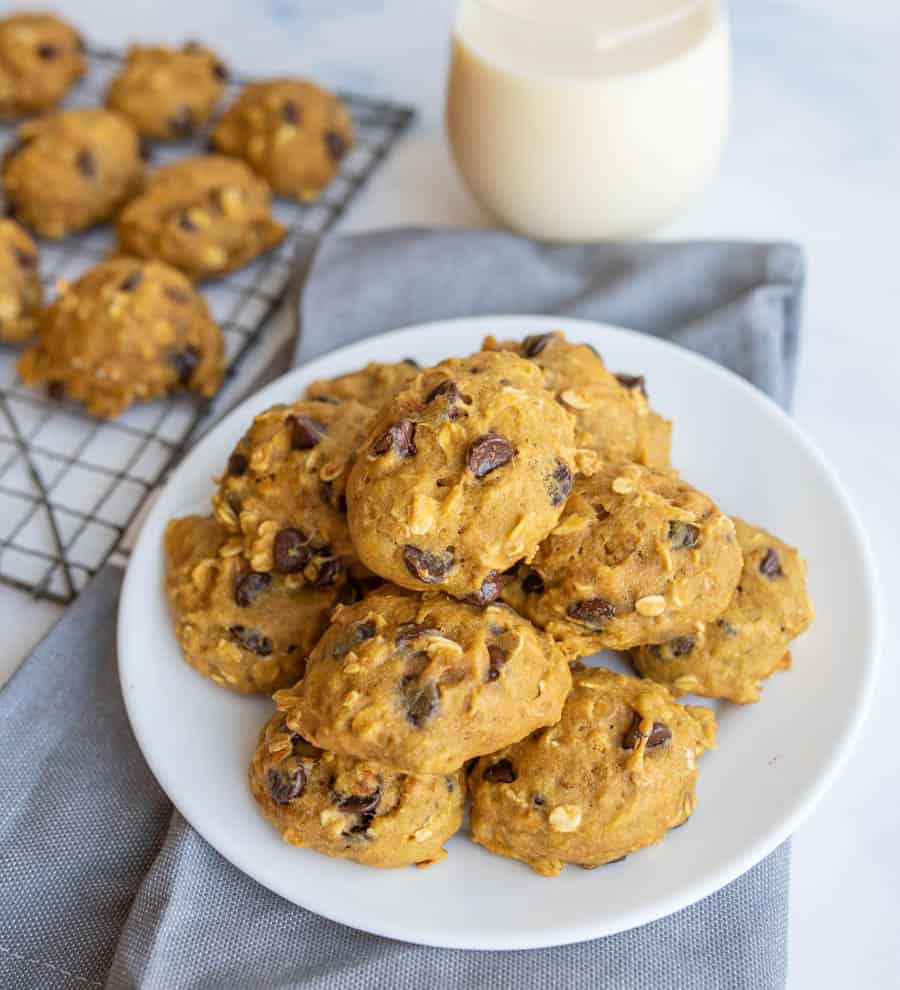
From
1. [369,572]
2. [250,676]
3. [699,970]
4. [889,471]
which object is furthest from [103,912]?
[889,471]

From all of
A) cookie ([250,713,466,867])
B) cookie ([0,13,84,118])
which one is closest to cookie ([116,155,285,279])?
cookie ([0,13,84,118])

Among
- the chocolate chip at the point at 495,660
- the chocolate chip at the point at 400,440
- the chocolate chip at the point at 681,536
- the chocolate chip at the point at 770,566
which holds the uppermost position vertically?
the chocolate chip at the point at 400,440

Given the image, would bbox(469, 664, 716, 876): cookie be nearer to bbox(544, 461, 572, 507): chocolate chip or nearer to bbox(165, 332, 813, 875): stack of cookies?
bbox(165, 332, 813, 875): stack of cookies

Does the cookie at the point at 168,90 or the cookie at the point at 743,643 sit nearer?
the cookie at the point at 743,643

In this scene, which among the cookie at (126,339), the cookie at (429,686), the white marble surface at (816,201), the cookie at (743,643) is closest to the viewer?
the cookie at (429,686)

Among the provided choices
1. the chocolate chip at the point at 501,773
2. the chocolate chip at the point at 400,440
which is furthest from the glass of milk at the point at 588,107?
the chocolate chip at the point at 501,773

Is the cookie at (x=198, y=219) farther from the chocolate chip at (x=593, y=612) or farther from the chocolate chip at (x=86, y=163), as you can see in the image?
the chocolate chip at (x=593, y=612)

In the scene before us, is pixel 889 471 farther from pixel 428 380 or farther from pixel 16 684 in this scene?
pixel 16 684
